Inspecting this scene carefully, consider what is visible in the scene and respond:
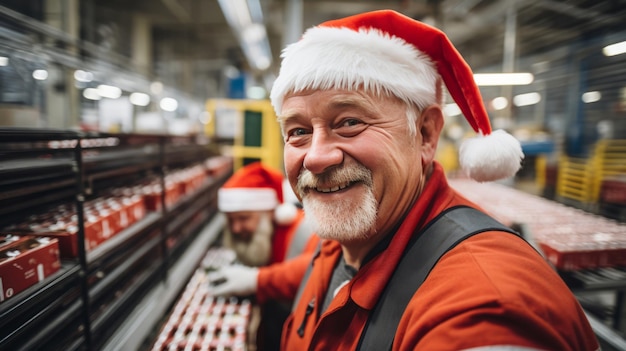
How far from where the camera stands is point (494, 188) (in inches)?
132

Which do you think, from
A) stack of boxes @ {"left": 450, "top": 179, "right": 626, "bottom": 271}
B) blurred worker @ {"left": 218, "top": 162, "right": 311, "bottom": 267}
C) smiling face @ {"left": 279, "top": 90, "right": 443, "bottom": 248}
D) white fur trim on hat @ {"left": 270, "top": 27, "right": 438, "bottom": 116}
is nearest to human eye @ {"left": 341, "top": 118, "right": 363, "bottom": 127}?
smiling face @ {"left": 279, "top": 90, "right": 443, "bottom": 248}

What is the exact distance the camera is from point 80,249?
112 cm

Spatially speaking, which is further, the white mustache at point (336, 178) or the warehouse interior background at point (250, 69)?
the warehouse interior background at point (250, 69)

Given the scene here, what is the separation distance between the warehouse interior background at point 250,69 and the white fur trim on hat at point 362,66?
0.30 metres

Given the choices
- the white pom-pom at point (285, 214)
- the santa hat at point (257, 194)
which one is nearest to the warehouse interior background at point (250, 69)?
the santa hat at point (257, 194)

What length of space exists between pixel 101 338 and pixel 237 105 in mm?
3889

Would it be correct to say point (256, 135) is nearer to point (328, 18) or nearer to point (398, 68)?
point (328, 18)

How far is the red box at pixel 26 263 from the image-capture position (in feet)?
2.75

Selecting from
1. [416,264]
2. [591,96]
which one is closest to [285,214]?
[416,264]

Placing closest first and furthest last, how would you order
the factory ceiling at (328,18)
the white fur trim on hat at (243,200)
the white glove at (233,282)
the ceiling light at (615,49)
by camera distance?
→ the ceiling light at (615,49) → the factory ceiling at (328,18) → the white glove at (233,282) → the white fur trim on hat at (243,200)

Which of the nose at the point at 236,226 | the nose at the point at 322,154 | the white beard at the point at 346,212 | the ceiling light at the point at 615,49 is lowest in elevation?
the nose at the point at 236,226

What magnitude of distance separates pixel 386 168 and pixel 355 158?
0.34ft

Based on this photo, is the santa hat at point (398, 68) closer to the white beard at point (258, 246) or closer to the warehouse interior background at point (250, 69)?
the warehouse interior background at point (250, 69)

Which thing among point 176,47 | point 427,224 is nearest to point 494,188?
point 427,224
